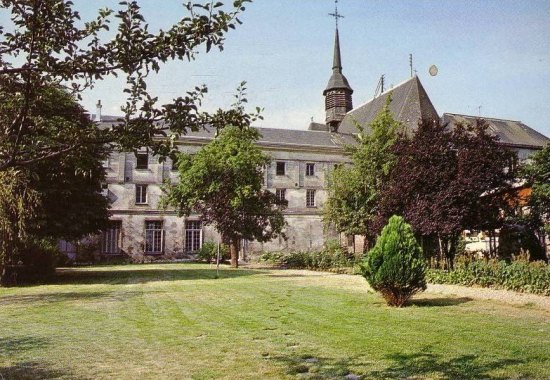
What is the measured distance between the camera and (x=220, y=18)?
377cm

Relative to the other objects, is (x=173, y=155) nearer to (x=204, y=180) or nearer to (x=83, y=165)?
(x=83, y=165)

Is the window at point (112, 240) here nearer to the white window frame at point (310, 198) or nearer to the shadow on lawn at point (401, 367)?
the white window frame at point (310, 198)

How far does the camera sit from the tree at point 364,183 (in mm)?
24453

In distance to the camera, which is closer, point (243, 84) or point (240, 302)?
point (243, 84)

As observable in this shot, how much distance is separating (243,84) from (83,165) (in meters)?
1.79

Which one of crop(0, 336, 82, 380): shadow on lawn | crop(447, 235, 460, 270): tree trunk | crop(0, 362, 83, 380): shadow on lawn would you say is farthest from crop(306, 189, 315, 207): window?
crop(0, 362, 83, 380): shadow on lawn

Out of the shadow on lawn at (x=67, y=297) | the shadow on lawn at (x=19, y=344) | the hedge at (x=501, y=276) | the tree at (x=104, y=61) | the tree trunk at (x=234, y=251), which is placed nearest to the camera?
the tree at (x=104, y=61)

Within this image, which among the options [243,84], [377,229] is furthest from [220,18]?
[377,229]

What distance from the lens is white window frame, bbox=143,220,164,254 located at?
36.9 metres

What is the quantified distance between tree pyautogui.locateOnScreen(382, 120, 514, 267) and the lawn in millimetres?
5044

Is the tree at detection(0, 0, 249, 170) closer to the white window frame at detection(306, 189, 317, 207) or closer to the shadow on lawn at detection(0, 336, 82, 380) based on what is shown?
the shadow on lawn at detection(0, 336, 82, 380)

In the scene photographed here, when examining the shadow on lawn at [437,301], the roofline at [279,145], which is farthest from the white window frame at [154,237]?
the shadow on lawn at [437,301]

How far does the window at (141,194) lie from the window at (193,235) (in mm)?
3938

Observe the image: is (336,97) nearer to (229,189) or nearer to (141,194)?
(141,194)
